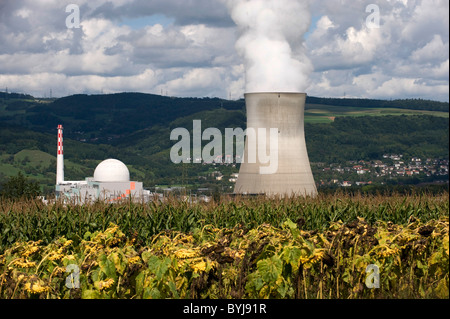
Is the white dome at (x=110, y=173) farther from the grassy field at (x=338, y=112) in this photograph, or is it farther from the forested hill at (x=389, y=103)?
the forested hill at (x=389, y=103)

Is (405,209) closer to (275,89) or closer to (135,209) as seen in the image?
Answer: (135,209)

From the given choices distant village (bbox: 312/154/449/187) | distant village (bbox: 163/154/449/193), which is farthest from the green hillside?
distant village (bbox: 312/154/449/187)

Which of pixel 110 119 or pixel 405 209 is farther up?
pixel 110 119

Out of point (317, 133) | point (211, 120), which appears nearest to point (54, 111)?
point (211, 120)

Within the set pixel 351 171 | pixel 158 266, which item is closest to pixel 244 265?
pixel 158 266

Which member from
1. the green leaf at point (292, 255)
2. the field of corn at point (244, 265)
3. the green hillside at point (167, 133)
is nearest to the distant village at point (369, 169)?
the green hillside at point (167, 133)
